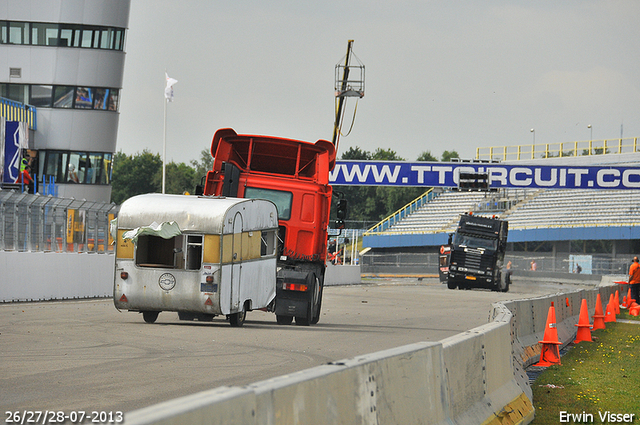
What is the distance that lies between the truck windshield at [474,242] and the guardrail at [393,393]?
119ft

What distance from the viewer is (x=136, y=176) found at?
132 metres

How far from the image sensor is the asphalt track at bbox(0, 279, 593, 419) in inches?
340

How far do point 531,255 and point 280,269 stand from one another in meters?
50.1

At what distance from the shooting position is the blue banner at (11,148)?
3850 cm

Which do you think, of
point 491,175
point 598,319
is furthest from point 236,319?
point 491,175

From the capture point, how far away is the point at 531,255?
6575cm

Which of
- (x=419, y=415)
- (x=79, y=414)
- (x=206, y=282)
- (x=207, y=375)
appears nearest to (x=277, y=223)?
(x=206, y=282)

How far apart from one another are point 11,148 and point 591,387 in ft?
108

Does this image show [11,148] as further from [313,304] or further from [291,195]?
[313,304]

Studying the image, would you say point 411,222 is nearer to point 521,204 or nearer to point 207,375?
point 521,204

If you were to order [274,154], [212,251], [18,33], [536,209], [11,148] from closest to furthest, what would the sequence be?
[212,251], [274,154], [11,148], [18,33], [536,209]

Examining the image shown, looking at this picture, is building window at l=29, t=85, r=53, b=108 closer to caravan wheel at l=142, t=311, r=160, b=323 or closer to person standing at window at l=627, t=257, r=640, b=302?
person standing at window at l=627, t=257, r=640, b=302

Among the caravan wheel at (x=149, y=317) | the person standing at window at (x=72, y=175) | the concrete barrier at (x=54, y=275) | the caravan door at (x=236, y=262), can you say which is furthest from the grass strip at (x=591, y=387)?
the person standing at window at (x=72, y=175)

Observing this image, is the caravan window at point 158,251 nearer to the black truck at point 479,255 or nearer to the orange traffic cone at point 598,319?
the orange traffic cone at point 598,319
